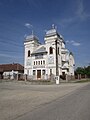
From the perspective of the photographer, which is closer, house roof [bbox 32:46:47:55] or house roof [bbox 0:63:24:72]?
house roof [bbox 32:46:47:55]

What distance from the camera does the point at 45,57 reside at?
52812 mm

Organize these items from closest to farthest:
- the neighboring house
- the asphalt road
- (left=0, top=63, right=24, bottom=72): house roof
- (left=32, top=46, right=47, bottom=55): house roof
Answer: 1. the asphalt road
2. (left=32, top=46, right=47, bottom=55): house roof
3. the neighboring house
4. (left=0, top=63, right=24, bottom=72): house roof

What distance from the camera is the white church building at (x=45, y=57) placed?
51.4m

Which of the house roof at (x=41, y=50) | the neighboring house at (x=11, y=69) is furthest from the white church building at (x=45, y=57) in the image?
the neighboring house at (x=11, y=69)

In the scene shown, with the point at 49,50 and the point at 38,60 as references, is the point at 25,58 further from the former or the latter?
the point at 49,50

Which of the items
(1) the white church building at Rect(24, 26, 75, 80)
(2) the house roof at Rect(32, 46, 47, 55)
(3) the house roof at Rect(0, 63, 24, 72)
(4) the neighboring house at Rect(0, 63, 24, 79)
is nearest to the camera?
(1) the white church building at Rect(24, 26, 75, 80)

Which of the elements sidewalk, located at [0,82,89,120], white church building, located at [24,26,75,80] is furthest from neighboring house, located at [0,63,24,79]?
sidewalk, located at [0,82,89,120]

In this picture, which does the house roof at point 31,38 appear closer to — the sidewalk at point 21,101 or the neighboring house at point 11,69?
the neighboring house at point 11,69

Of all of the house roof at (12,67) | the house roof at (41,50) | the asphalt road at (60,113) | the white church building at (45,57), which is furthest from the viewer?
the house roof at (12,67)

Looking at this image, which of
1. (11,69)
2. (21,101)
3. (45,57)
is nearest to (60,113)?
(21,101)

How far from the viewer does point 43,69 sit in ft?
171

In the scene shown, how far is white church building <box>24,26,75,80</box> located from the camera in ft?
169

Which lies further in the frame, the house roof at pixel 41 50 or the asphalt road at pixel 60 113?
the house roof at pixel 41 50

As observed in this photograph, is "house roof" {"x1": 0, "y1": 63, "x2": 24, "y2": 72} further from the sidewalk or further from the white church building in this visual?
the sidewalk
